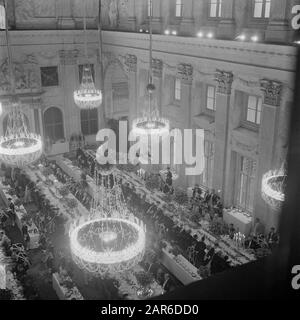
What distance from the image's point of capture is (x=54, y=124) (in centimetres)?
2248

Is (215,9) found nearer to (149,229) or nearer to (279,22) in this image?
(279,22)

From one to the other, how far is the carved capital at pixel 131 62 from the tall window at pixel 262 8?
720cm

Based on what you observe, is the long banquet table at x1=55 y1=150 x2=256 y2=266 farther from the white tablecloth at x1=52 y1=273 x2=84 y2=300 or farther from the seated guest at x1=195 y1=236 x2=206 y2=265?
the white tablecloth at x1=52 y1=273 x2=84 y2=300

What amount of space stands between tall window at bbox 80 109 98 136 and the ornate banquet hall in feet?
0.25

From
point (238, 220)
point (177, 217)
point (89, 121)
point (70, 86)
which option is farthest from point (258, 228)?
point (70, 86)

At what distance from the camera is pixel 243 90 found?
13.9 metres

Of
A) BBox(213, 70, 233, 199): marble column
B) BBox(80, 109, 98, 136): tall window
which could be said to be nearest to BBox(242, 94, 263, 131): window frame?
BBox(213, 70, 233, 199): marble column

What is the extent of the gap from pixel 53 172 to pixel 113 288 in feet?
Result: 30.3

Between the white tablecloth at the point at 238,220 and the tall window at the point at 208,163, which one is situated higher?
the tall window at the point at 208,163

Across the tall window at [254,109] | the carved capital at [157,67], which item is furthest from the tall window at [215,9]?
the tall window at [254,109]

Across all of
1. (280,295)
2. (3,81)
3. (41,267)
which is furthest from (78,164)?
(280,295)

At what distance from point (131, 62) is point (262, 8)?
7.76 m

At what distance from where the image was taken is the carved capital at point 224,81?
14.2 meters

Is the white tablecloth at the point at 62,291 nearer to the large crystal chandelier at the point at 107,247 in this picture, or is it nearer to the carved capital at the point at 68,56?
the large crystal chandelier at the point at 107,247
